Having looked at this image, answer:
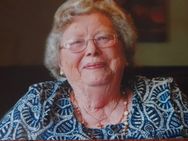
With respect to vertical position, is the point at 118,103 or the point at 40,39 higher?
the point at 40,39

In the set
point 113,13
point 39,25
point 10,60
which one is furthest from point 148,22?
point 10,60

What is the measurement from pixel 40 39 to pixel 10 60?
112mm

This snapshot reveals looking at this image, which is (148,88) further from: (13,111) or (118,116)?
(13,111)

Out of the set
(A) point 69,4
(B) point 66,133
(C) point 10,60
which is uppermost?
(A) point 69,4

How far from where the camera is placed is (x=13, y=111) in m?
1.02

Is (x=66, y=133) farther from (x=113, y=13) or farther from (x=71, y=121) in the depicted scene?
(x=113, y=13)

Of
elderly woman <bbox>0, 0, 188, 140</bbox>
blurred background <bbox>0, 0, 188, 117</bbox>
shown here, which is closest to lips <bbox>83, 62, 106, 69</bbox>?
elderly woman <bbox>0, 0, 188, 140</bbox>

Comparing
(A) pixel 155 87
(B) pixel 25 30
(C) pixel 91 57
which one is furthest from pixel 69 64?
(A) pixel 155 87

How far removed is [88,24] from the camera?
3.36 ft

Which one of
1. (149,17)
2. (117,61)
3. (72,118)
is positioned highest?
(149,17)

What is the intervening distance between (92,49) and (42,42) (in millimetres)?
156

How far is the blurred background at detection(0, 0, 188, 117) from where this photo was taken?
1025 mm

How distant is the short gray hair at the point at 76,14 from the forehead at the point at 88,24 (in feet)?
0.04

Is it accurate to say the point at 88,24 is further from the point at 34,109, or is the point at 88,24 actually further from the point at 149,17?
the point at 34,109
